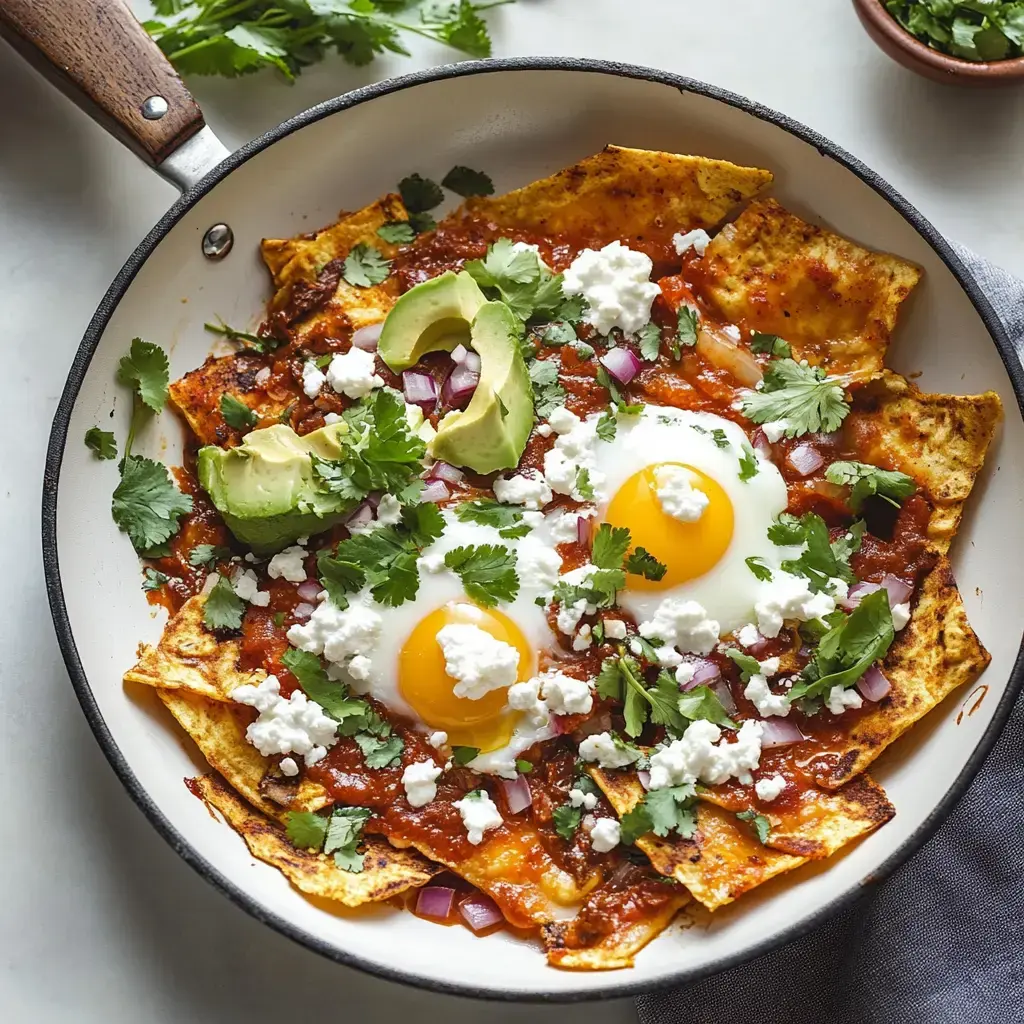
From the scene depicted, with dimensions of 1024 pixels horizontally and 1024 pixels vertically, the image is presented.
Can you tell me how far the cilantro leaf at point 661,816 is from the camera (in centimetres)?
300

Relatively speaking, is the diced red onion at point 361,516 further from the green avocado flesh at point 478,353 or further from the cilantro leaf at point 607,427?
the cilantro leaf at point 607,427

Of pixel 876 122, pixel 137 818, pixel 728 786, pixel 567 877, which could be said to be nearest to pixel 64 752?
pixel 137 818

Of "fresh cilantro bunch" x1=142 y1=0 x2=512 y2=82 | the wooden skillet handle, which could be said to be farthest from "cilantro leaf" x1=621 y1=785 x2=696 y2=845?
"fresh cilantro bunch" x1=142 y1=0 x2=512 y2=82

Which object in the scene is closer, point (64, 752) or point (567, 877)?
point (567, 877)

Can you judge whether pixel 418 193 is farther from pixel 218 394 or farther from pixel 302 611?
pixel 302 611

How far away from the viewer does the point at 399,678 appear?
3.16 meters

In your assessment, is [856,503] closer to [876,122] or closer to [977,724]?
[977,724]

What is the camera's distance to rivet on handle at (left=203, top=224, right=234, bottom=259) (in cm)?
337

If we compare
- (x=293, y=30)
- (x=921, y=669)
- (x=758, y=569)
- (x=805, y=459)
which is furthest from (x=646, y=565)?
(x=293, y=30)

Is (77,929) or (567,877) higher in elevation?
(77,929)

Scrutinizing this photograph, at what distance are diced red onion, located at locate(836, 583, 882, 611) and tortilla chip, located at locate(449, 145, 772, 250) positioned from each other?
1.16 m

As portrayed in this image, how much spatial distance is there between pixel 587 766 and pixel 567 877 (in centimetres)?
30

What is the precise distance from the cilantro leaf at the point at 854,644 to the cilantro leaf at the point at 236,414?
67.9 inches

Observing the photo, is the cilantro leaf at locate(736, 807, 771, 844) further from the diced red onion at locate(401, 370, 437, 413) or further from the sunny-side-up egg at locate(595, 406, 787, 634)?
the diced red onion at locate(401, 370, 437, 413)
